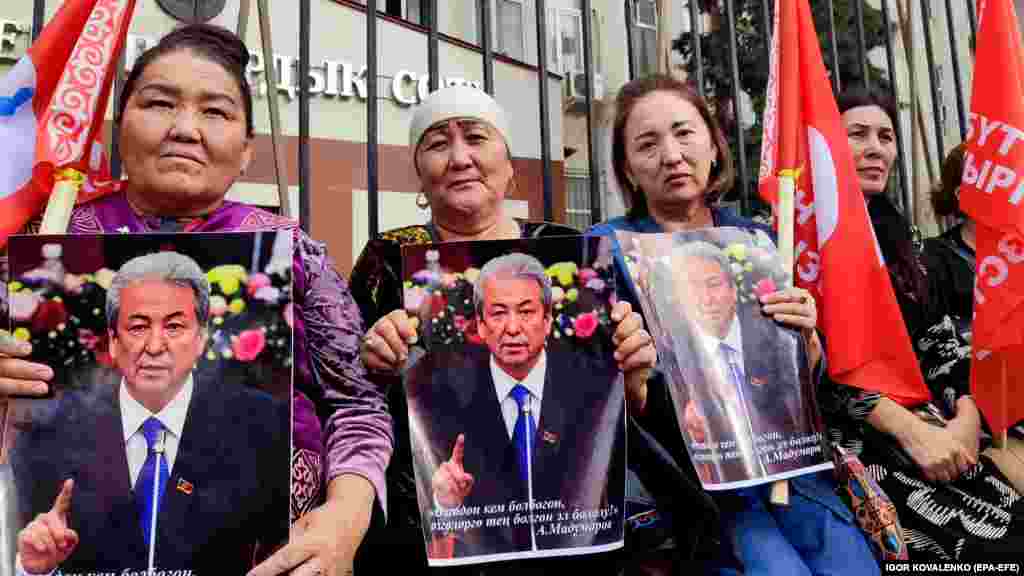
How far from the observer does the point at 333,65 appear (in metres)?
8.49

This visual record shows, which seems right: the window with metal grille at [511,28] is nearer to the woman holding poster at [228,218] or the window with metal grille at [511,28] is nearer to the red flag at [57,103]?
the red flag at [57,103]

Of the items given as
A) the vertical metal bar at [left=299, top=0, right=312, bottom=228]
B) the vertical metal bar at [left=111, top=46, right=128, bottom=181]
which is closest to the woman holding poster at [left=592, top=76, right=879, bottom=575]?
the vertical metal bar at [left=299, top=0, right=312, bottom=228]

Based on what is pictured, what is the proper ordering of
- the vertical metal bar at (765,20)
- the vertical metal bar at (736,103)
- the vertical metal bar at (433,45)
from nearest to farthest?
the vertical metal bar at (433,45)
the vertical metal bar at (736,103)
the vertical metal bar at (765,20)

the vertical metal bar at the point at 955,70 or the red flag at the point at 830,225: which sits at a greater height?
the vertical metal bar at the point at 955,70

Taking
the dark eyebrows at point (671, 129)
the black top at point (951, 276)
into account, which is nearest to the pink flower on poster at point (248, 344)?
the dark eyebrows at point (671, 129)

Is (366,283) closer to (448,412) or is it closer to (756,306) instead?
(448,412)

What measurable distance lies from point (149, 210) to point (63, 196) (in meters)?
0.16

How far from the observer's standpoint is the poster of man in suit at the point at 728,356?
173cm

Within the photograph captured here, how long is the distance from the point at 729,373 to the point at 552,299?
Answer: 1.49 ft

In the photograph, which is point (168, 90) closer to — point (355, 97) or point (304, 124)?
point (304, 124)

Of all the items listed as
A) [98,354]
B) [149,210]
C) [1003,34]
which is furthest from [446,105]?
[1003,34]

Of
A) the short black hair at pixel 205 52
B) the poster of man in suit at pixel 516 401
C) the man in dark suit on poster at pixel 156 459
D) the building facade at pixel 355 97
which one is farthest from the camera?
the building facade at pixel 355 97

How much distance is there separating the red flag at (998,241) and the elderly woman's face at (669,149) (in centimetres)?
73

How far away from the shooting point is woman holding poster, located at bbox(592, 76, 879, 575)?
5.92 ft
